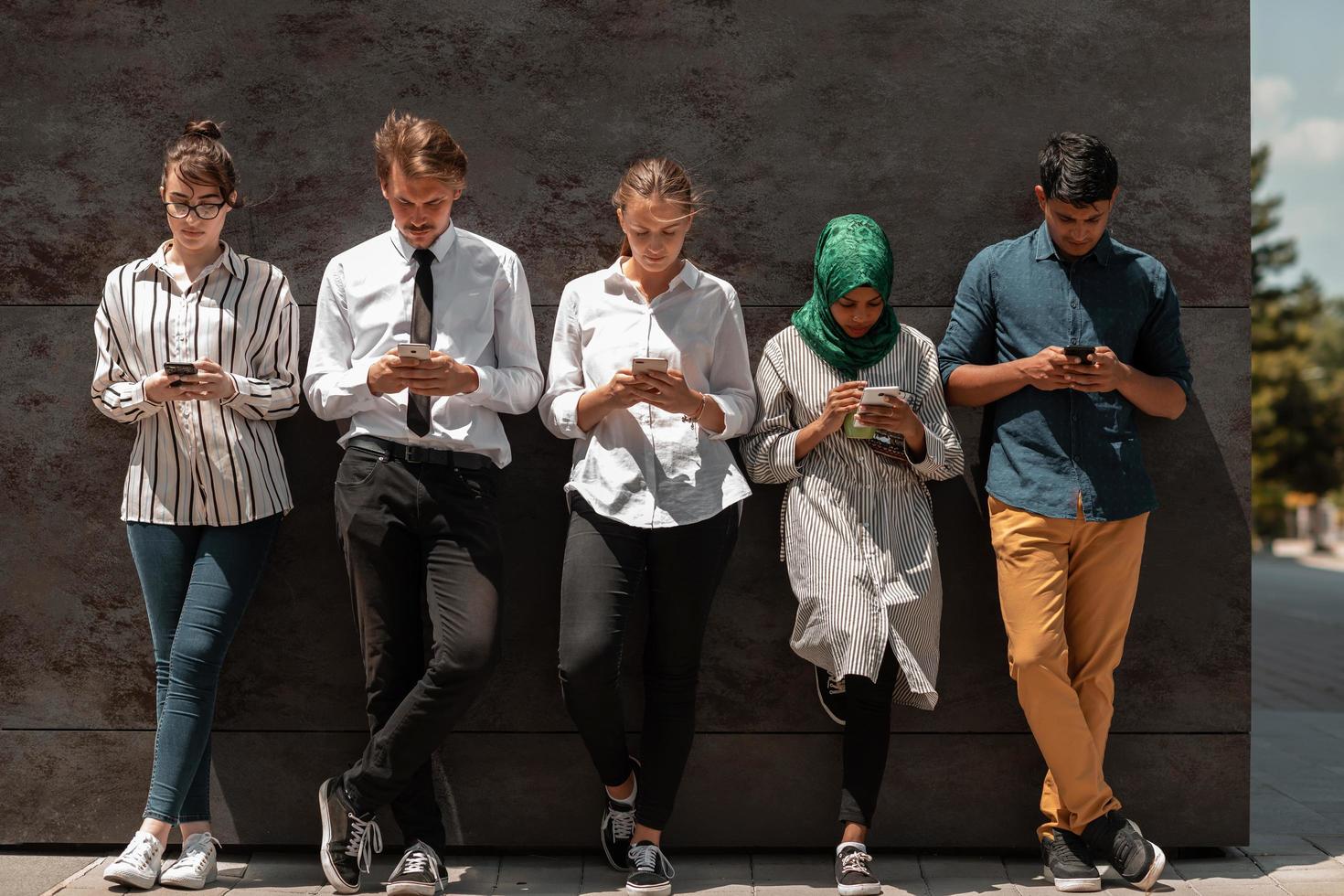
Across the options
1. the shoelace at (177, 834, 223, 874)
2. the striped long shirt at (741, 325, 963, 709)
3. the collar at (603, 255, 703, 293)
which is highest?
the collar at (603, 255, 703, 293)

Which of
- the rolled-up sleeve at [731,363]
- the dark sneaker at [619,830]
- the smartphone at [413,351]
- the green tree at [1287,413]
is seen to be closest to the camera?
the smartphone at [413,351]

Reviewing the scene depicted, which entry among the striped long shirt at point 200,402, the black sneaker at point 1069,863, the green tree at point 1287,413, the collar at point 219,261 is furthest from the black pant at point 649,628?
the green tree at point 1287,413

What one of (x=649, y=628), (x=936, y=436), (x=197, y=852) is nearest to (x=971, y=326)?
(x=936, y=436)

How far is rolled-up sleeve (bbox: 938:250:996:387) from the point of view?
13.5 ft

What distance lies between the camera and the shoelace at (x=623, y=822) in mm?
4090

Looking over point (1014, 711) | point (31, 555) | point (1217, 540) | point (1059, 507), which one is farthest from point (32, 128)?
point (1217, 540)

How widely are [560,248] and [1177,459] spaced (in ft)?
7.48

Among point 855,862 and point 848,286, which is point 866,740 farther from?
point 848,286

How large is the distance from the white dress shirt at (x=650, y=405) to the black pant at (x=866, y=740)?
74 cm

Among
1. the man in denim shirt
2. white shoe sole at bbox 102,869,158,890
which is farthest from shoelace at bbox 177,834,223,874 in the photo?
the man in denim shirt

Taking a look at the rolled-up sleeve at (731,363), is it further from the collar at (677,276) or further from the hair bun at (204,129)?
the hair bun at (204,129)

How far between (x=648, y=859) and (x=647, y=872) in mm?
43

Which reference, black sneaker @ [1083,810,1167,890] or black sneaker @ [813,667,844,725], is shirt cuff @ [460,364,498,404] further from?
black sneaker @ [1083,810,1167,890]

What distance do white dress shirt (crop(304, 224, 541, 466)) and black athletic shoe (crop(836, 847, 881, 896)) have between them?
165 centimetres
